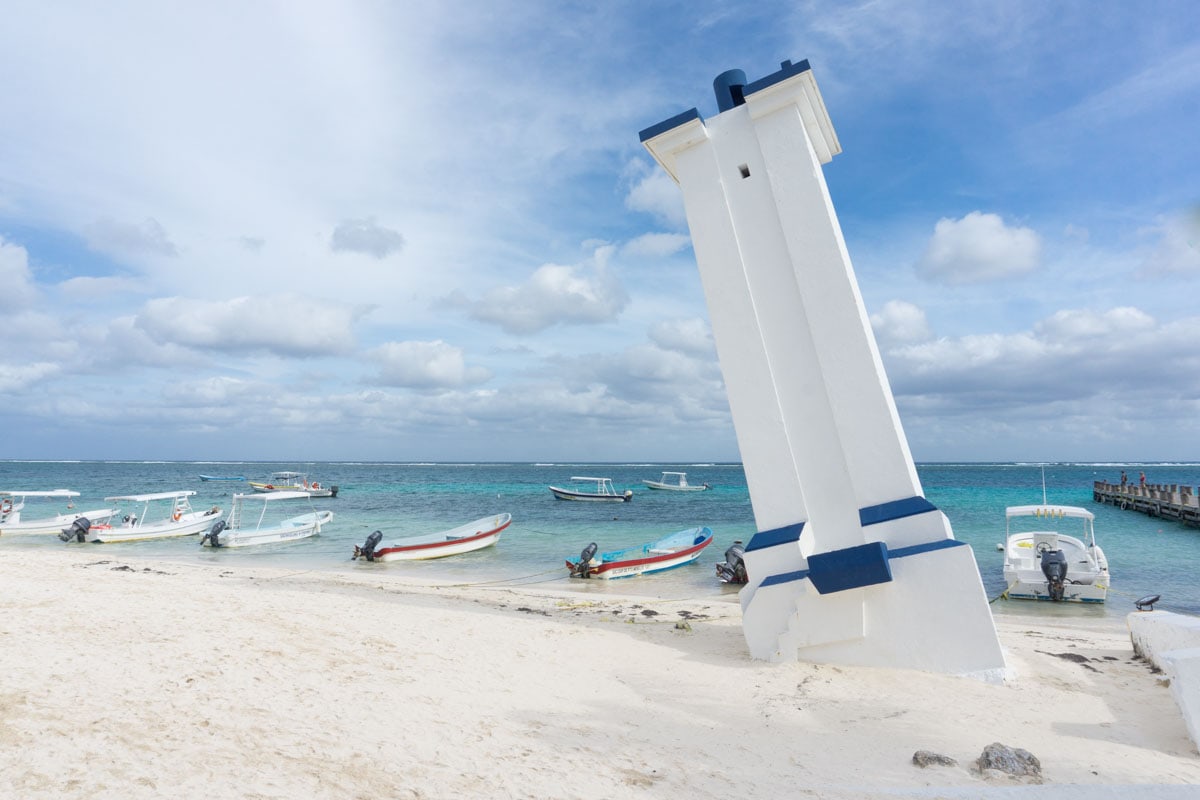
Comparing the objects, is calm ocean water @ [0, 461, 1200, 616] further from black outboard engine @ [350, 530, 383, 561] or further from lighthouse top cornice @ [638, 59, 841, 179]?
lighthouse top cornice @ [638, 59, 841, 179]

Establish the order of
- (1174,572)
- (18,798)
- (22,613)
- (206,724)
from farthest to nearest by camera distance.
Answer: (1174,572), (22,613), (206,724), (18,798)

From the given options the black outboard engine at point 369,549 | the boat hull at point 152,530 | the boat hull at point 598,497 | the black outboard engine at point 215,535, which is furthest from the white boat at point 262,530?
the boat hull at point 598,497

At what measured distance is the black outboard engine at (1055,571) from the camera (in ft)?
49.9

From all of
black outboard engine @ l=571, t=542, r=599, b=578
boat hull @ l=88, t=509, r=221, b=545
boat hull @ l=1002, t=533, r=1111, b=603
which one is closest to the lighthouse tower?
boat hull @ l=1002, t=533, r=1111, b=603

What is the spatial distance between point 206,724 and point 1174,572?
84.3ft

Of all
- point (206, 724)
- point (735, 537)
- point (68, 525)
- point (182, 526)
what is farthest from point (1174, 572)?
point (68, 525)

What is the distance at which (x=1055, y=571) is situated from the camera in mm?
→ 15219

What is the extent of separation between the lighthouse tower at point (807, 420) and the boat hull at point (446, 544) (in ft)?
56.4

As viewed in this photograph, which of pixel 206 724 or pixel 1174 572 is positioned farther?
pixel 1174 572

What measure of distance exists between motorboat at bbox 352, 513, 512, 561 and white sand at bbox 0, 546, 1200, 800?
12.8 m

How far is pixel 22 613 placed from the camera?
785cm

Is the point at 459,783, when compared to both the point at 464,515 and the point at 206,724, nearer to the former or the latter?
the point at 206,724

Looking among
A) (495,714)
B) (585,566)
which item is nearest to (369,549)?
(585,566)

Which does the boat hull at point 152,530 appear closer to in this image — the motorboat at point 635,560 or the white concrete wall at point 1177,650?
the motorboat at point 635,560
